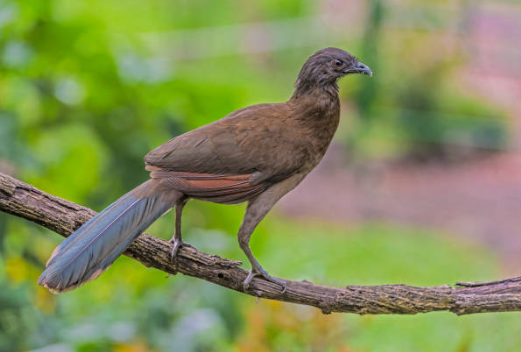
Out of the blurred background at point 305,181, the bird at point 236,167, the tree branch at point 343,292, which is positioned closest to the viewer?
the bird at point 236,167

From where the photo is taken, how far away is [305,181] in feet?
30.0

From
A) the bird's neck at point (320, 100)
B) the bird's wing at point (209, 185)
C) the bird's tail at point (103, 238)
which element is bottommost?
the bird's tail at point (103, 238)

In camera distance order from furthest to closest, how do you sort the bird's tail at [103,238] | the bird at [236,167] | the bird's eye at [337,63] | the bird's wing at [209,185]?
the bird's eye at [337,63], the bird's wing at [209,185], the bird at [236,167], the bird's tail at [103,238]

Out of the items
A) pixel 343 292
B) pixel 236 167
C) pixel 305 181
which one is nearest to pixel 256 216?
pixel 236 167

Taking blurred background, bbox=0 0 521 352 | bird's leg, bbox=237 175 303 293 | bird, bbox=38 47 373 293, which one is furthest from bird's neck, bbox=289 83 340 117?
blurred background, bbox=0 0 521 352

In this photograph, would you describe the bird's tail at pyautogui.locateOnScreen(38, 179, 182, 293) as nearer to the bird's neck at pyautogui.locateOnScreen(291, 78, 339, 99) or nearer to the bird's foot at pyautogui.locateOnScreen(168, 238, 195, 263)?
the bird's foot at pyautogui.locateOnScreen(168, 238, 195, 263)

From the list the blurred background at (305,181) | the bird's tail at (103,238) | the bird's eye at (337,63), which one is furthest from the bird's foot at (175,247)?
the bird's eye at (337,63)

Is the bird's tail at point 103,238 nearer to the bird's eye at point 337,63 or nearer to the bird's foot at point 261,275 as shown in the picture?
the bird's foot at point 261,275

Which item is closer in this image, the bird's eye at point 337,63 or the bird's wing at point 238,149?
the bird's wing at point 238,149

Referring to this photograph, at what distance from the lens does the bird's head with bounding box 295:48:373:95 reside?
2969 millimetres

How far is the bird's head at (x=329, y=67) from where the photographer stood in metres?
2.97

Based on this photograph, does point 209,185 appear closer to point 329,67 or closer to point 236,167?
point 236,167

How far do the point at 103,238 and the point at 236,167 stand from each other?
545 mm

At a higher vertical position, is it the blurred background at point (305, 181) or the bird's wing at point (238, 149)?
the blurred background at point (305, 181)
